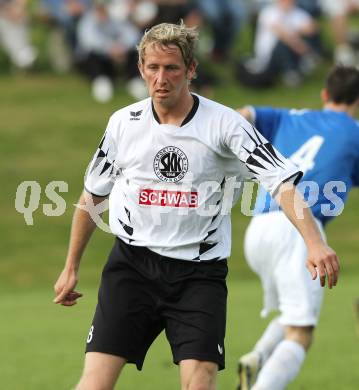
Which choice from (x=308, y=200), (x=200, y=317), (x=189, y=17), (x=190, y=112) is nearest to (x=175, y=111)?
(x=190, y=112)

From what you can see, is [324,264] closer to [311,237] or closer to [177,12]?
[311,237]

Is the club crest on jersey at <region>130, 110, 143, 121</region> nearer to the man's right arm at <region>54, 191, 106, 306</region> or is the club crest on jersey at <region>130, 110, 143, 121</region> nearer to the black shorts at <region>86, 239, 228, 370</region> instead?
the man's right arm at <region>54, 191, 106, 306</region>

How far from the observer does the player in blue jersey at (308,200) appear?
24.2ft

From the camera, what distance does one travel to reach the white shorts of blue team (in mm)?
7457

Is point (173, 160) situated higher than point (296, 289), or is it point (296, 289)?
point (173, 160)

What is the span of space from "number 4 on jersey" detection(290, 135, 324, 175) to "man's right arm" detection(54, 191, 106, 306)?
6.40ft

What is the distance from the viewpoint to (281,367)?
23.6 feet

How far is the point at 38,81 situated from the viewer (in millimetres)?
23266

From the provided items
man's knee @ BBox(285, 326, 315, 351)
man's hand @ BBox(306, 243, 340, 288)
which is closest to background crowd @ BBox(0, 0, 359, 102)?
man's knee @ BBox(285, 326, 315, 351)

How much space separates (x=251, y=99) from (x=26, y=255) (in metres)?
7.25

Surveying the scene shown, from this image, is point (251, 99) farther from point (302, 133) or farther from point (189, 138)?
point (189, 138)

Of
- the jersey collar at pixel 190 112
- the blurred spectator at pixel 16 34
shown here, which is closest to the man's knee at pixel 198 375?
the jersey collar at pixel 190 112

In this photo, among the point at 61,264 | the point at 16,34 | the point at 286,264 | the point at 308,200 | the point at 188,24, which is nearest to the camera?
the point at 308,200

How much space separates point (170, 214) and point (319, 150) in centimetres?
205
